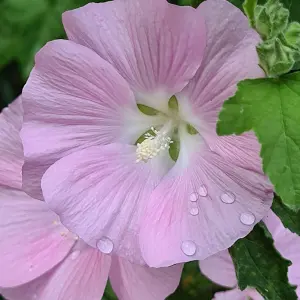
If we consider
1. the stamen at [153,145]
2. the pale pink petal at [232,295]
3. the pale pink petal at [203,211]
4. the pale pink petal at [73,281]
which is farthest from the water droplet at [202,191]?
the pale pink petal at [232,295]

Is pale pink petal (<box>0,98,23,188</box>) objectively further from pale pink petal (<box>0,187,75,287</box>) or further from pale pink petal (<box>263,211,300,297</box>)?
pale pink petal (<box>263,211,300,297</box>)

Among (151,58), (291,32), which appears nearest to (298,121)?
(291,32)

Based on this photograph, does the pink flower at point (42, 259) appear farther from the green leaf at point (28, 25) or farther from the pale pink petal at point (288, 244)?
the green leaf at point (28, 25)

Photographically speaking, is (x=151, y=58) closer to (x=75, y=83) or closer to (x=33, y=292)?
(x=75, y=83)

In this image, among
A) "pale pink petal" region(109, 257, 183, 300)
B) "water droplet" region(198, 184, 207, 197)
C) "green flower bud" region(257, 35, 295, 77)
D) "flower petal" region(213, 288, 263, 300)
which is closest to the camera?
"green flower bud" region(257, 35, 295, 77)

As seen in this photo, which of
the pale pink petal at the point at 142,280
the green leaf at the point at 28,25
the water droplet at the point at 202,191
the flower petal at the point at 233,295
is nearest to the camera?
the water droplet at the point at 202,191

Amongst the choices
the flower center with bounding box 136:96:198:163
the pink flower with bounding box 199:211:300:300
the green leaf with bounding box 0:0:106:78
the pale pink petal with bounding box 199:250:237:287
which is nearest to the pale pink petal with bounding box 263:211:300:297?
the pink flower with bounding box 199:211:300:300

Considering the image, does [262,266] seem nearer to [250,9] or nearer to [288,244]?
[288,244]
